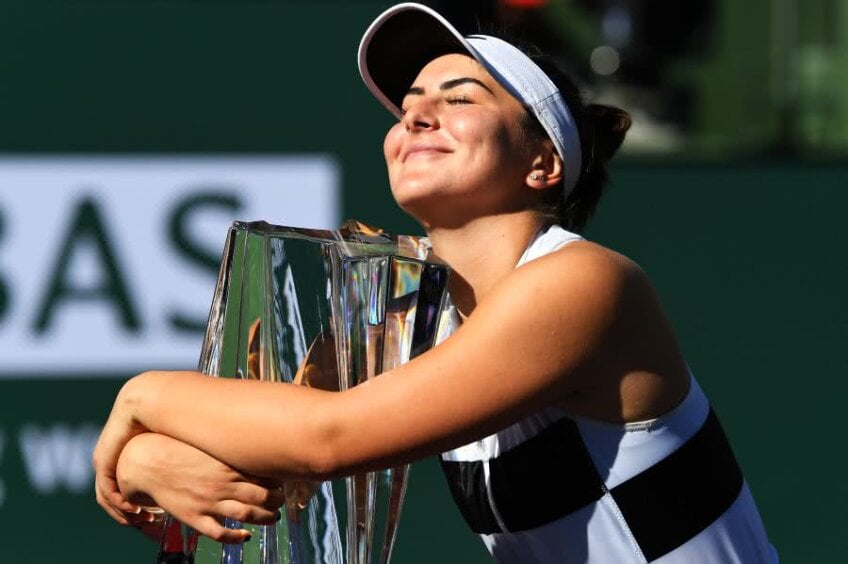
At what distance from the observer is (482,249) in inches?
74.4

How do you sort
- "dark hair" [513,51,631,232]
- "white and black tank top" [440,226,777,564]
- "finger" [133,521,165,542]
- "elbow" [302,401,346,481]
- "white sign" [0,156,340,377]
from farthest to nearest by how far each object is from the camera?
1. "white sign" [0,156,340,377]
2. "dark hair" [513,51,631,232]
3. "finger" [133,521,165,542]
4. "white and black tank top" [440,226,777,564]
5. "elbow" [302,401,346,481]

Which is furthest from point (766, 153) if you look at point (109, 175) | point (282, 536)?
point (282, 536)

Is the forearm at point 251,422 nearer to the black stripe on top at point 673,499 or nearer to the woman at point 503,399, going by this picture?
the woman at point 503,399

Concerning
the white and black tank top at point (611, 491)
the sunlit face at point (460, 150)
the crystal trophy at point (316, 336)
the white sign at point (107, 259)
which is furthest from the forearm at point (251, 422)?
the white sign at point (107, 259)

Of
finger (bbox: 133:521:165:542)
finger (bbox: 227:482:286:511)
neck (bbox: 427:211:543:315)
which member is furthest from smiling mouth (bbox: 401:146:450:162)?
finger (bbox: 133:521:165:542)

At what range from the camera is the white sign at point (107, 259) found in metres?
3.98

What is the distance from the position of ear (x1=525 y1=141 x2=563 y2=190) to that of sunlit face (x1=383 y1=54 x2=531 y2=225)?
0.04ft

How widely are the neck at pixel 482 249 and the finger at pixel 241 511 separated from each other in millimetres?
431

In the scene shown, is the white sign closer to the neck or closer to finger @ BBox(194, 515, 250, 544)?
the neck

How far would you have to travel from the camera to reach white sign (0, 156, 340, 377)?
3.98 m

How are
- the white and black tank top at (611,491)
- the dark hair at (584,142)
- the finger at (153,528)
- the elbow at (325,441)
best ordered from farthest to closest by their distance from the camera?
1. the dark hair at (584,142)
2. the finger at (153,528)
3. the white and black tank top at (611,491)
4. the elbow at (325,441)

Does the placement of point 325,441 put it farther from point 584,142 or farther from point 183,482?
point 584,142

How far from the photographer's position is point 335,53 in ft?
13.4

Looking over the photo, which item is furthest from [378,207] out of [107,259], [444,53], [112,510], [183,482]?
[183,482]
